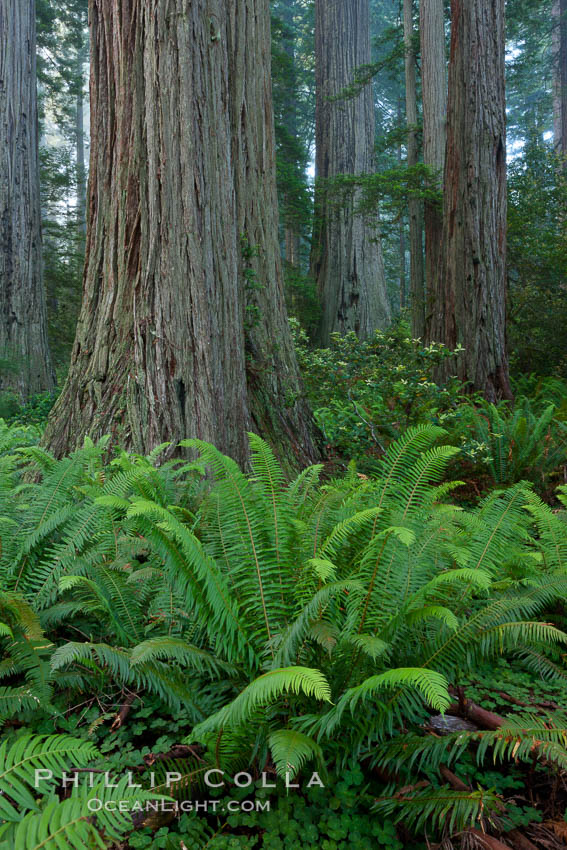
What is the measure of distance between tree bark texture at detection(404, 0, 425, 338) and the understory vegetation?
756cm

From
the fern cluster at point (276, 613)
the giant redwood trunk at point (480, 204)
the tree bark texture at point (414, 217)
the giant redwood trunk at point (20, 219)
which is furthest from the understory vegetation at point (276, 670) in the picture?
the tree bark texture at point (414, 217)

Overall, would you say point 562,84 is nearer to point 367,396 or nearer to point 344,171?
point 344,171

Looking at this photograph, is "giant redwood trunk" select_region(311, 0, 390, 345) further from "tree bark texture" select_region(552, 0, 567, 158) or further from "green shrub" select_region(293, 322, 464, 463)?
"tree bark texture" select_region(552, 0, 567, 158)

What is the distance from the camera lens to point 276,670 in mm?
1503

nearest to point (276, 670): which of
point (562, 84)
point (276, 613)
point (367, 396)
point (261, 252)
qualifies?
point (276, 613)

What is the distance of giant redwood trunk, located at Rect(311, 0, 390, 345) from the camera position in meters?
11.3

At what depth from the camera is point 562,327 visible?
877 centimetres

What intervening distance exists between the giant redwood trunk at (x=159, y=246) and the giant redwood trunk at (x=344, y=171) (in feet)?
24.3

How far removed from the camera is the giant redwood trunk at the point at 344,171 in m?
11.3

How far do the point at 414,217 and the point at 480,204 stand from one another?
13.9ft

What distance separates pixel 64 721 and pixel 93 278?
3.10m

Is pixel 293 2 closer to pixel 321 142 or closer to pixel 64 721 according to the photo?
pixel 321 142

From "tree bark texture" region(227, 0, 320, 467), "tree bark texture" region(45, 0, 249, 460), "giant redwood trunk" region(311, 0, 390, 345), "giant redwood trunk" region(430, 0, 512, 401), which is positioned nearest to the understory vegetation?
"tree bark texture" region(45, 0, 249, 460)

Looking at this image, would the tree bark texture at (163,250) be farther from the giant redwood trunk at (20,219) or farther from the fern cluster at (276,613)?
the giant redwood trunk at (20,219)
